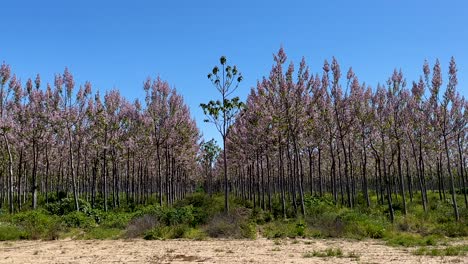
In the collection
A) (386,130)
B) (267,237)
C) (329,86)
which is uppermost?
(329,86)

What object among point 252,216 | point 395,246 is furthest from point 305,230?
point 252,216

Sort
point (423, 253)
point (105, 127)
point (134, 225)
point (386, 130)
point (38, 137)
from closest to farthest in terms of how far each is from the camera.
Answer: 1. point (423, 253)
2. point (134, 225)
3. point (386, 130)
4. point (38, 137)
5. point (105, 127)

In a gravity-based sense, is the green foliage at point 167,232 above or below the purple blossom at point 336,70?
below

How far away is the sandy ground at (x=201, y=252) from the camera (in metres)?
12.5

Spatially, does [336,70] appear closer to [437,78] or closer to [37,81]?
[437,78]

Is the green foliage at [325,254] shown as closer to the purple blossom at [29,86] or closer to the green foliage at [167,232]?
the green foliage at [167,232]

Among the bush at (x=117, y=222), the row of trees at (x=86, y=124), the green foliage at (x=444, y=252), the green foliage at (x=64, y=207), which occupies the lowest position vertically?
the green foliage at (x=444, y=252)

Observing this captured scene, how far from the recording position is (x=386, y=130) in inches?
1087

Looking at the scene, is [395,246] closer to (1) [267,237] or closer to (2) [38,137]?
(1) [267,237]

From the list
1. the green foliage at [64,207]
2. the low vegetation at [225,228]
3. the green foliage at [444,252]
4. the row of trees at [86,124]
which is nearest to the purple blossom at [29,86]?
the row of trees at [86,124]

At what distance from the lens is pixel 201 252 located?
47.4ft

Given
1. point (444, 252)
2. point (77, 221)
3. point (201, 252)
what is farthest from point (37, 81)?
point (444, 252)

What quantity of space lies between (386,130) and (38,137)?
25.2 metres

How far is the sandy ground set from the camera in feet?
40.9
